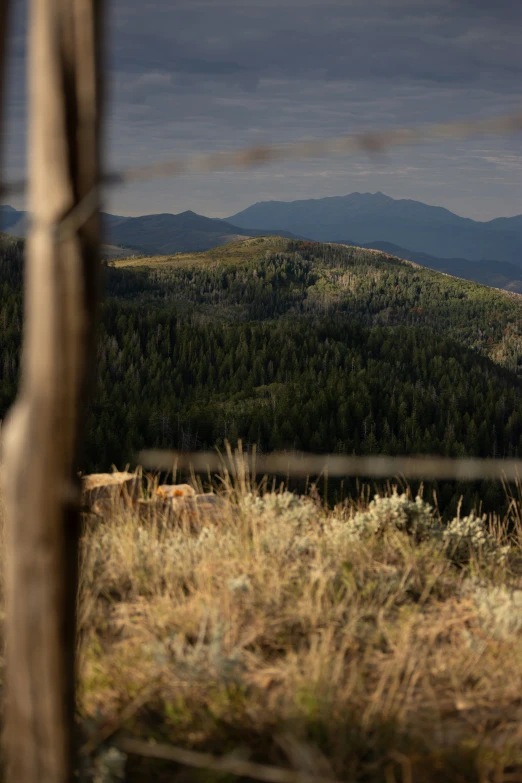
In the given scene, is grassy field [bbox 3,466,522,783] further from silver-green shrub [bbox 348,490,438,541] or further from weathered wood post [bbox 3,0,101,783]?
weathered wood post [bbox 3,0,101,783]

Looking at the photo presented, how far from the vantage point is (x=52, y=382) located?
2.49m

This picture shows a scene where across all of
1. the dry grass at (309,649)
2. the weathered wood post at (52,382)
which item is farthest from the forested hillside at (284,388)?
the weathered wood post at (52,382)

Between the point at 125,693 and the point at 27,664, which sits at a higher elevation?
the point at 27,664

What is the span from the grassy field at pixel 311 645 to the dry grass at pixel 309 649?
0.03 feet

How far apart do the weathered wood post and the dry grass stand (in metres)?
0.89

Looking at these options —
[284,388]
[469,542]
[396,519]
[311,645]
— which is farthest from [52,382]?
[284,388]

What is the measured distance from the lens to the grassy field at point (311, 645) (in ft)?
10.7

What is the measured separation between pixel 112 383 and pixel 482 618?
390 feet

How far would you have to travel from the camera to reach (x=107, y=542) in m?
5.52

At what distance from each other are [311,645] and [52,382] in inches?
89.2

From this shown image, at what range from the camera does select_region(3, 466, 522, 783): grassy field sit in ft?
10.7

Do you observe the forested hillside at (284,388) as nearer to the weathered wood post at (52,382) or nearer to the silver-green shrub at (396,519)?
the silver-green shrub at (396,519)

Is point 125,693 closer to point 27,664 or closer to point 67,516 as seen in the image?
point 27,664

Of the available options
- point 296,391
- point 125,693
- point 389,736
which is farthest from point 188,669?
point 296,391
